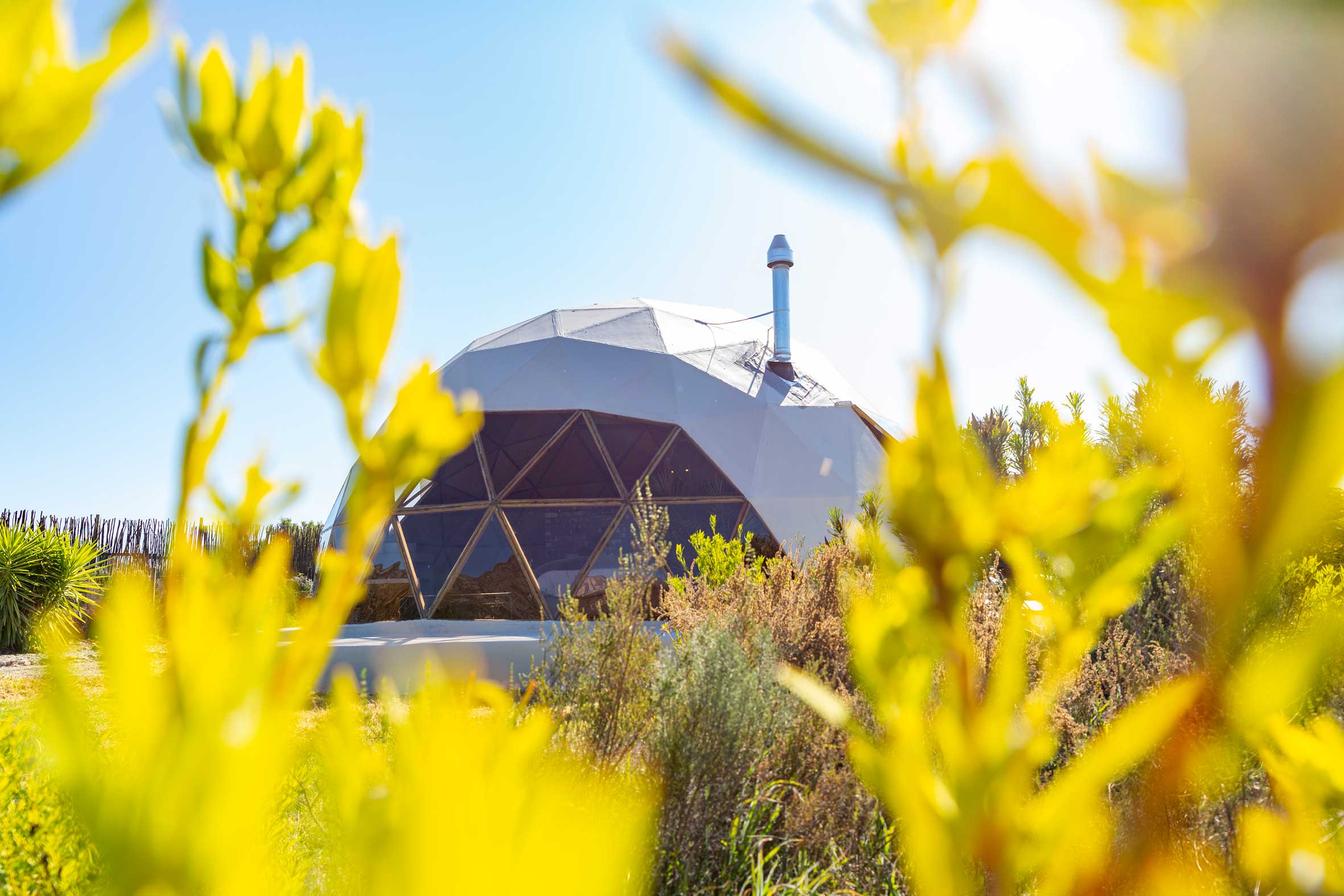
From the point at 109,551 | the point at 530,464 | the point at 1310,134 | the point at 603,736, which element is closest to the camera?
the point at 1310,134

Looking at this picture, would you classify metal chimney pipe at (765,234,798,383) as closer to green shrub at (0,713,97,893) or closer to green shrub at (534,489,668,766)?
green shrub at (534,489,668,766)

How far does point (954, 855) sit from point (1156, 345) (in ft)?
1.00

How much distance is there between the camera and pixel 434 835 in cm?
35

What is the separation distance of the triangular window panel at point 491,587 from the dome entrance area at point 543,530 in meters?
0.01

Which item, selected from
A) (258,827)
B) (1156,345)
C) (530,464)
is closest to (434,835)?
(258,827)

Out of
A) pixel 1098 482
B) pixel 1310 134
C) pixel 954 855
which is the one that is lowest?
pixel 954 855

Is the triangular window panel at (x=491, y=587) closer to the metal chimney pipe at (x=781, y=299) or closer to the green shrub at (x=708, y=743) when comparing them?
the metal chimney pipe at (x=781, y=299)

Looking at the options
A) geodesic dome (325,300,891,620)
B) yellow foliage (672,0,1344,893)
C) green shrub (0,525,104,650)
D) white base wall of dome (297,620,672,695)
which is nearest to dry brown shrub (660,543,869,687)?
white base wall of dome (297,620,672,695)

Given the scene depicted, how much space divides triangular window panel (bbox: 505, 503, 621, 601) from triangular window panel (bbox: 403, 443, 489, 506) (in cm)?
219

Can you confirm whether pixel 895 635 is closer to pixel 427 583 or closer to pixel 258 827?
pixel 258 827

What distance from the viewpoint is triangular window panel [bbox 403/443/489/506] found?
14305 mm

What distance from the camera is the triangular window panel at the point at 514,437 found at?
13.7 meters

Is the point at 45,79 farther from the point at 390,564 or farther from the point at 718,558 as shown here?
the point at 390,564

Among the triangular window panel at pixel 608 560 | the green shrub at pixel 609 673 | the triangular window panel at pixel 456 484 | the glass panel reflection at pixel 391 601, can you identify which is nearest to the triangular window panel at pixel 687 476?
the triangular window panel at pixel 608 560
